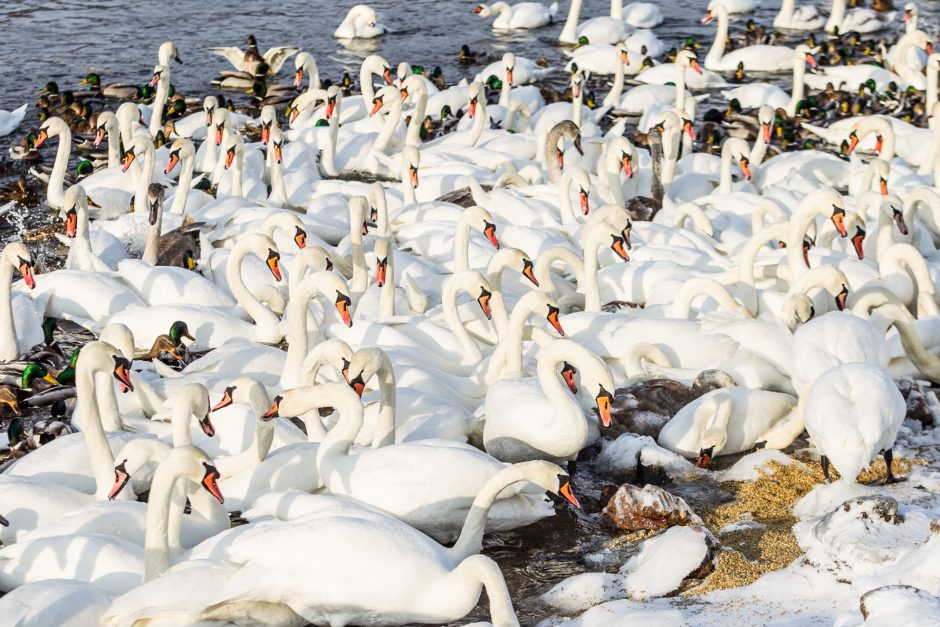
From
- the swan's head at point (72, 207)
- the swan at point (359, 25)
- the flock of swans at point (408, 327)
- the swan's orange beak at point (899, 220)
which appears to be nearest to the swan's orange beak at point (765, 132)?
the flock of swans at point (408, 327)

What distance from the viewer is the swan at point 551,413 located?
368 inches

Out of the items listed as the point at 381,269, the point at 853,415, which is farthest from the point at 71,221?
the point at 853,415

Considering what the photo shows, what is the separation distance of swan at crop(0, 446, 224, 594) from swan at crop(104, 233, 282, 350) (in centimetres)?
417

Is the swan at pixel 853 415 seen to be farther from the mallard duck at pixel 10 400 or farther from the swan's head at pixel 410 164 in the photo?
the swan's head at pixel 410 164

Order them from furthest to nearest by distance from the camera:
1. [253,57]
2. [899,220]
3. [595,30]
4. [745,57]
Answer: [595,30] < [745,57] < [253,57] < [899,220]

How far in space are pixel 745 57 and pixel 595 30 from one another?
2.87 m

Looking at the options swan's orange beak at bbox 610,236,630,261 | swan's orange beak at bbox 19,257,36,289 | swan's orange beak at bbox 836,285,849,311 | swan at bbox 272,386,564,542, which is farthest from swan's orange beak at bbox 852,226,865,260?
swan's orange beak at bbox 19,257,36,289

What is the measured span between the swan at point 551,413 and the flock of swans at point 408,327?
0.07ft

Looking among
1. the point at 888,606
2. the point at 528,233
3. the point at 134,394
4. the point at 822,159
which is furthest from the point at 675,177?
the point at 888,606

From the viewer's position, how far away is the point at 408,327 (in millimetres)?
11648

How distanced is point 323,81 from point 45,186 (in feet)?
18.8

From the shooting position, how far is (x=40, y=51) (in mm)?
23625

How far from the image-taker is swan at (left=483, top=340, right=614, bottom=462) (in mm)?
9352

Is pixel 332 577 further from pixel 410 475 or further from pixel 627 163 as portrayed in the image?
pixel 627 163
